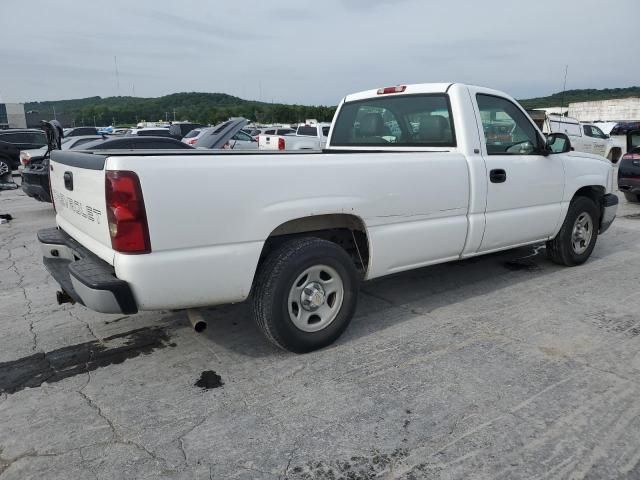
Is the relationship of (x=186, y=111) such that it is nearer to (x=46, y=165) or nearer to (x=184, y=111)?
(x=184, y=111)

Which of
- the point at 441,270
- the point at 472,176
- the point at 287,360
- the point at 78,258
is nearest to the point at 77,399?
the point at 78,258

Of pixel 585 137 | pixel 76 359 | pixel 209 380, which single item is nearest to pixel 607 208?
pixel 209 380

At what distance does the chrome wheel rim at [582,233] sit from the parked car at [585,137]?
11.3 metres

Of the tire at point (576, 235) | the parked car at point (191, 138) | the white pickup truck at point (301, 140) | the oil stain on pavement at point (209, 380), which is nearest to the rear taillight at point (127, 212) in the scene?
the oil stain on pavement at point (209, 380)

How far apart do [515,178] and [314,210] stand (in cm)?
223

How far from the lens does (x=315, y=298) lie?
11.3 feet

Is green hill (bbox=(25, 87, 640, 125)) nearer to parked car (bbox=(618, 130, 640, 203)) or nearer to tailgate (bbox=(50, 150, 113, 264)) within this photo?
parked car (bbox=(618, 130, 640, 203))

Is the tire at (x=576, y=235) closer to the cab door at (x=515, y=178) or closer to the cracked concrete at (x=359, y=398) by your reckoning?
the cab door at (x=515, y=178)

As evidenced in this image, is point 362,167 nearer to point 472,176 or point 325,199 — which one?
point 325,199

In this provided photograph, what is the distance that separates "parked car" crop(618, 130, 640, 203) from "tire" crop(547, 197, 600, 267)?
5.33m

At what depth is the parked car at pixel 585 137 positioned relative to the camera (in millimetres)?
16656

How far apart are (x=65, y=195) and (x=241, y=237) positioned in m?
1.49

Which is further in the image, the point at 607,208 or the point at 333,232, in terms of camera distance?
the point at 607,208

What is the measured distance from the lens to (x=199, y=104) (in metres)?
116
